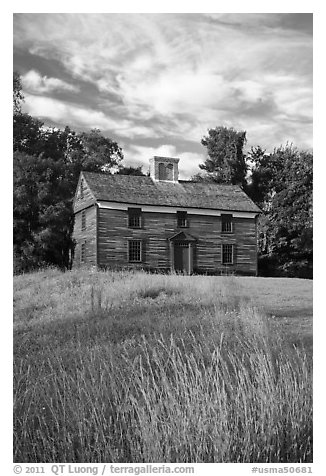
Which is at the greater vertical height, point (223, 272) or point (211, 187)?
point (211, 187)

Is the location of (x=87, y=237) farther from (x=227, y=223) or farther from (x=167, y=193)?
(x=227, y=223)

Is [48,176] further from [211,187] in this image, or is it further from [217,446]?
[217,446]

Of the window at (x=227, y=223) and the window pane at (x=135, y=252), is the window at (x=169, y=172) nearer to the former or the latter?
the window pane at (x=135, y=252)

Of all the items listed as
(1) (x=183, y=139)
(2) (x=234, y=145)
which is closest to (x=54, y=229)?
(1) (x=183, y=139)

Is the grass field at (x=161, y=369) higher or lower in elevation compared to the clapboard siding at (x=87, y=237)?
lower

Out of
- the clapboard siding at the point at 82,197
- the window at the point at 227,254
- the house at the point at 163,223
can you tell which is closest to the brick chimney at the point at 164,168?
the house at the point at 163,223

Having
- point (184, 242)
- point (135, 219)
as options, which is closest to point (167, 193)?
point (135, 219)
